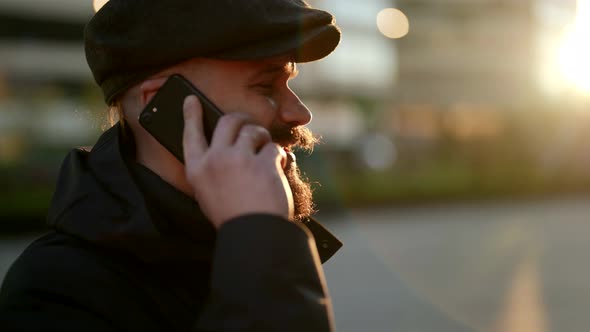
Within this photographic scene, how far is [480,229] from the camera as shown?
13930 mm

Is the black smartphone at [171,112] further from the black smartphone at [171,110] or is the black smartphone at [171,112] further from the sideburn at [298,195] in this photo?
the sideburn at [298,195]

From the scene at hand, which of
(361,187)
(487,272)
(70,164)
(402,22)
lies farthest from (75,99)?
(70,164)

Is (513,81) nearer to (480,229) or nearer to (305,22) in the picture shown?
(480,229)

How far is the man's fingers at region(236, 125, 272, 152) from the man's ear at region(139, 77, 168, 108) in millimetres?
281

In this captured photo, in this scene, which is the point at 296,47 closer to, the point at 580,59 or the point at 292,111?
the point at 292,111

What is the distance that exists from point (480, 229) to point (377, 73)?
3891 centimetres

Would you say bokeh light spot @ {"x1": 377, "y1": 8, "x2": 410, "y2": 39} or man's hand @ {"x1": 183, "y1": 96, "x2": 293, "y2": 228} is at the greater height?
bokeh light spot @ {"x1": 377, "y1": 8, "x2": 410, "y2": 39}

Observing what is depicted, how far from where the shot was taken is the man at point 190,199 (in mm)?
1298

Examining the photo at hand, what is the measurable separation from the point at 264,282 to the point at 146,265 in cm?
34

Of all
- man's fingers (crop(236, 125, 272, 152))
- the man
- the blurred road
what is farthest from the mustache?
the blurred road

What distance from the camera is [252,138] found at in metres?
1.42

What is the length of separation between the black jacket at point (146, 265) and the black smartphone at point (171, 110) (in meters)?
0.08

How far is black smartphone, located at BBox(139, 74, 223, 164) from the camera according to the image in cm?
162

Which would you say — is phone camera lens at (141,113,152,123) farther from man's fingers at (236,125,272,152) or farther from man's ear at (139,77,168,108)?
man's fingers at (236,125,272,152)
